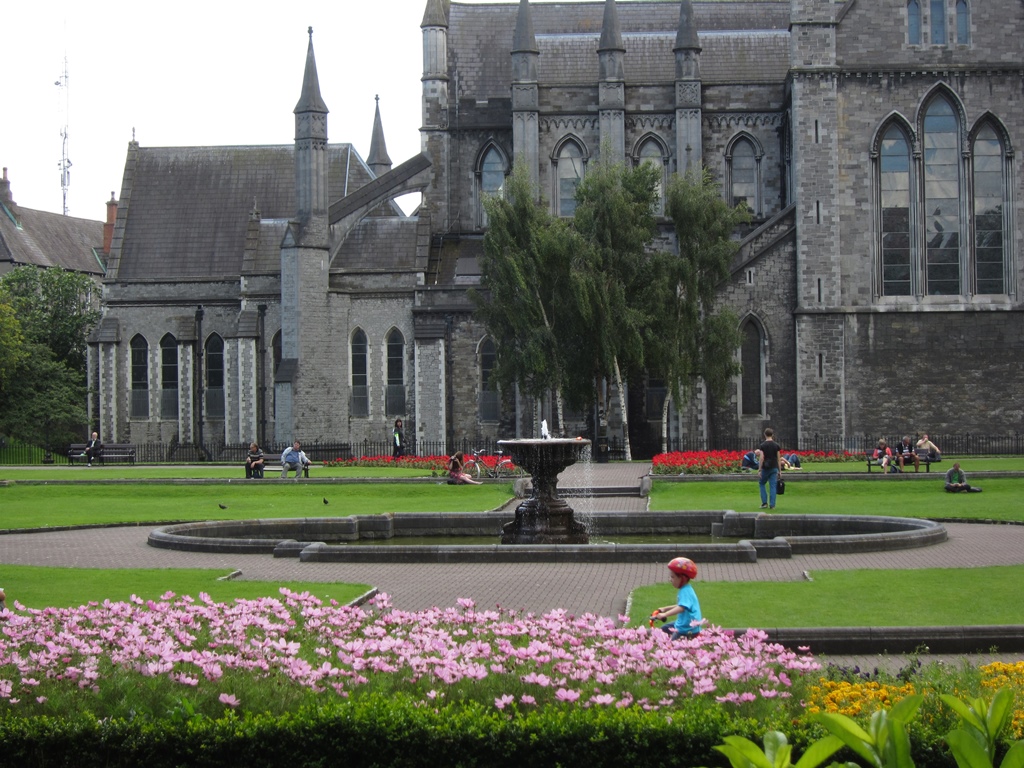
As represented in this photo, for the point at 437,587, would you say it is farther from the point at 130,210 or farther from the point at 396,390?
the point at 130,210

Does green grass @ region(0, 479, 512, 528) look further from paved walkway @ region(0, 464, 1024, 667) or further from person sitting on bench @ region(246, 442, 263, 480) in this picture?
paved walkway @ region(0, 464, 1024, 667)

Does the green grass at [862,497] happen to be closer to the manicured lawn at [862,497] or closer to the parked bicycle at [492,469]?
the manicured lawn at [862,497]

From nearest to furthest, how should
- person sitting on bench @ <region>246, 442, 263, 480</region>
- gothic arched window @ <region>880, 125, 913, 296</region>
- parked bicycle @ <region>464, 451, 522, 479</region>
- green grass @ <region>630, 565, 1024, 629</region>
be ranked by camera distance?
green grass @ <region>630, 565, 1024, 629</region> → person sitting on bench @ <region>246, 442, 263, 480</region> → parked bicycle @ <region>464, 451, 522, 479</region> → gothic arched window @ <region>880, 125, 913, 296</region>

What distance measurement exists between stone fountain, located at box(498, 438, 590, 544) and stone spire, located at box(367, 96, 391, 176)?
52709 mm

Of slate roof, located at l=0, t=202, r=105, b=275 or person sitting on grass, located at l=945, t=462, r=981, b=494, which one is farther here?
slate roof, located at l=0, t=202, r=105, b=275

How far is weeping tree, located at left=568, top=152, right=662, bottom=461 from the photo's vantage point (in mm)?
46594

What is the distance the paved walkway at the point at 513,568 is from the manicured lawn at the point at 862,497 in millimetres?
3078

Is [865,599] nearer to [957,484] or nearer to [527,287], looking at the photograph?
[957,484]

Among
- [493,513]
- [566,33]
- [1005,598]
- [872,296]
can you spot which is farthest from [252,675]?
[566,33]

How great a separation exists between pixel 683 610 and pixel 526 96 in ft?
155

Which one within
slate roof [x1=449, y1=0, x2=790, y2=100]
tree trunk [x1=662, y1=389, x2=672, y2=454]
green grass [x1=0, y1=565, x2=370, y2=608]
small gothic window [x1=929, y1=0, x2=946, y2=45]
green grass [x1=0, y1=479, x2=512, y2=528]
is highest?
slate roof [x1=449, y1=0, x2=790, y2=100]

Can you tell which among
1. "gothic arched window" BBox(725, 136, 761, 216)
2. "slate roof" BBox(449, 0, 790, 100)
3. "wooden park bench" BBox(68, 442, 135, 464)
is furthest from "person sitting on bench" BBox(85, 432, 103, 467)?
"gothic arched window" BBox(725, 136, 761, 216)

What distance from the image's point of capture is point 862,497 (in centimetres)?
3216

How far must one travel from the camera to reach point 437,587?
18.2 meters
